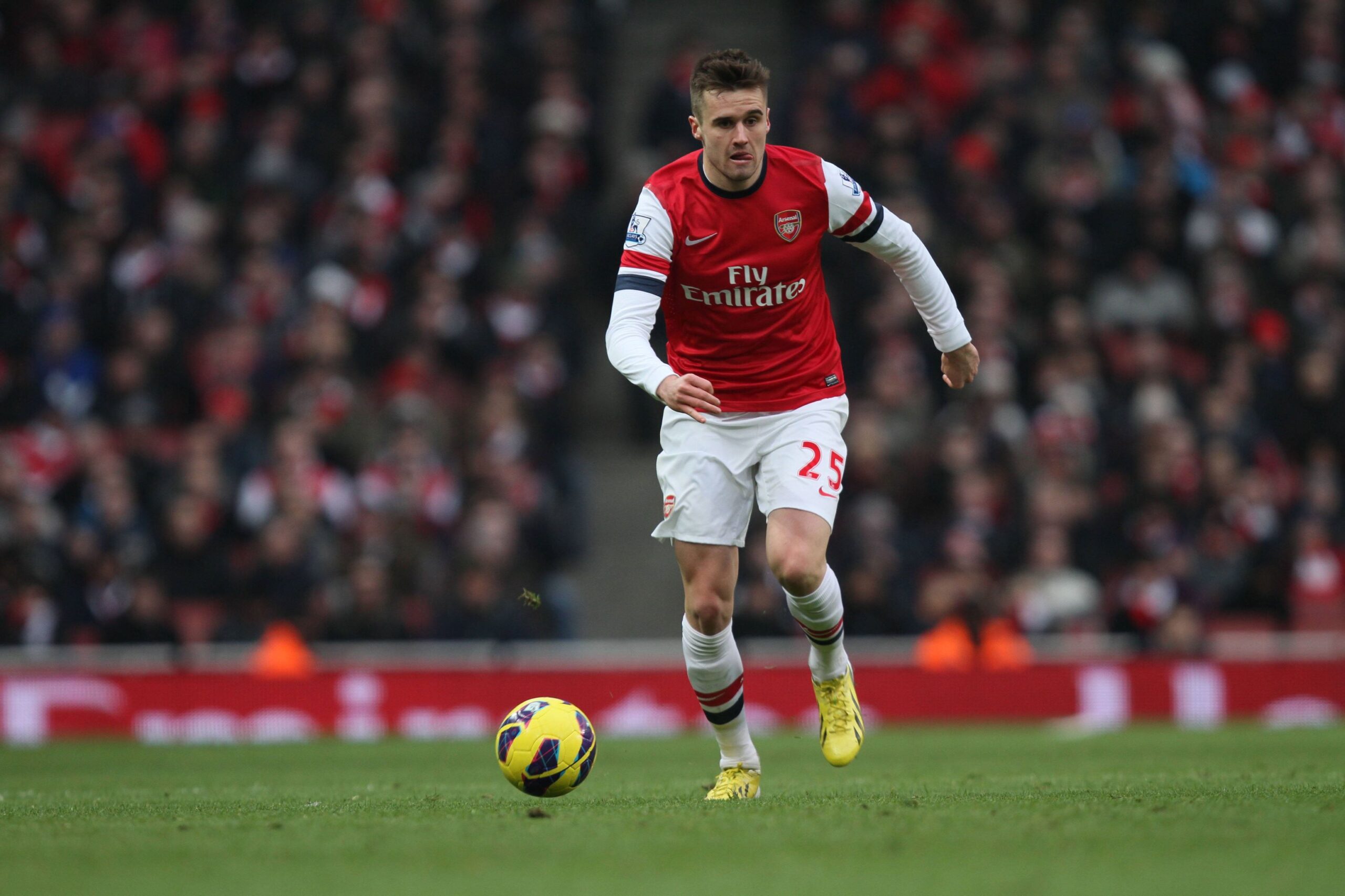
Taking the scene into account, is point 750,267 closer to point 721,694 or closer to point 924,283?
point 924,283

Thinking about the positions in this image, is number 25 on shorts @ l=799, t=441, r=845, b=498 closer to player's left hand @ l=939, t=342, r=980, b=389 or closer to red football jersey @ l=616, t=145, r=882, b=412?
red football jersey @ l=616, t=145, r=882, b=412

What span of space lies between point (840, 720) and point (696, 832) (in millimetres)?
1615

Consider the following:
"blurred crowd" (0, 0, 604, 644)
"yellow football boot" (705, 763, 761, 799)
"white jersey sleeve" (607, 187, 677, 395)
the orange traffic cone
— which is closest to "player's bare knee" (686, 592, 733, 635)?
"yellow football boot" (705, 763, 761, 799)

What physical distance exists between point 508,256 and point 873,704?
5.79 metres

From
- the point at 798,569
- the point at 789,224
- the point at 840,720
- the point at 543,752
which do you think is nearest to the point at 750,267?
the point at 789,224

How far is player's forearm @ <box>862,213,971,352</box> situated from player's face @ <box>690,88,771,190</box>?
691 millimetres

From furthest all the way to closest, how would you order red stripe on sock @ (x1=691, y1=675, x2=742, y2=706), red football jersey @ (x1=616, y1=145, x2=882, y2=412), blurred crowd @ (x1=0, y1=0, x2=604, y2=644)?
blurred crowd @ (x1=0, y1=0, x2=604, y2=644), red stripe on sock @ (x1=691, y1=675, x2=742, y2=706), red football jersey @ (x1=616, y1=145, x2=882, y2=412)

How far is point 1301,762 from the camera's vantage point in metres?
9.05

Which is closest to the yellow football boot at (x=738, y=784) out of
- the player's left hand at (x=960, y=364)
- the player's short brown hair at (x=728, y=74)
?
the player's left hand at (x=960, y=364)

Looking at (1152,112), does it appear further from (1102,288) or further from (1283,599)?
(1283,599)

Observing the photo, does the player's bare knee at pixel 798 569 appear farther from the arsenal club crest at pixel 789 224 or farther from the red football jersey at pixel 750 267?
the arsenal club crest at pixel 789 224

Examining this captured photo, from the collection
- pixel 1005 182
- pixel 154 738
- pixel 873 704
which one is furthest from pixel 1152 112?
pixel 154 738

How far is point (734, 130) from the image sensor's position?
6695mm

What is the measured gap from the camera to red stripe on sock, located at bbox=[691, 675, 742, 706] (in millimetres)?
7133
